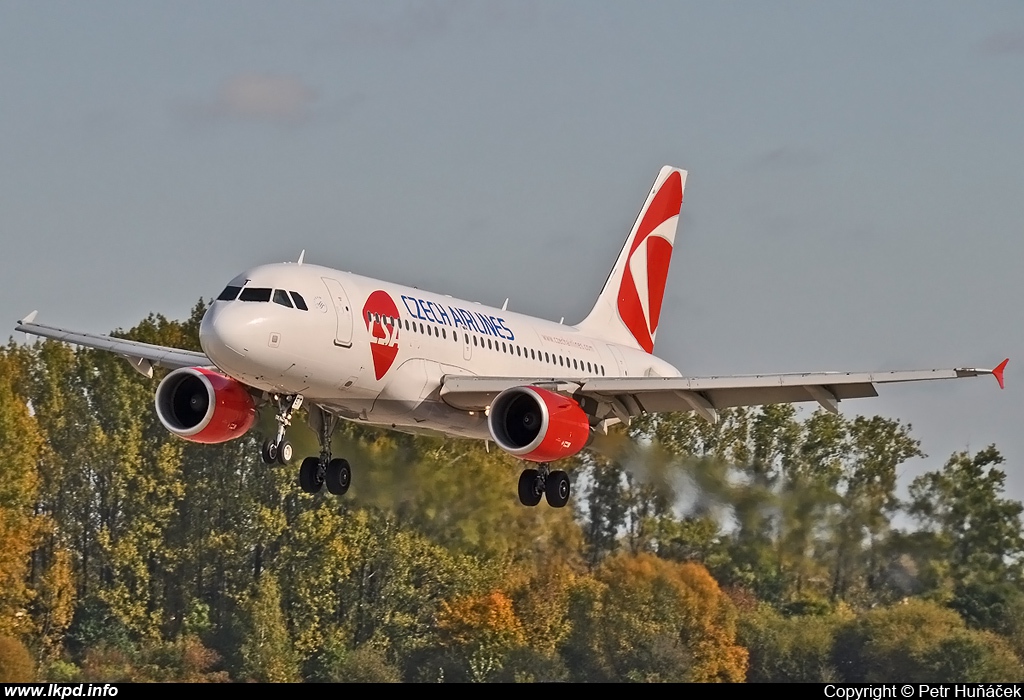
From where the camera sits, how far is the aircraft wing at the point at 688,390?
33.8m

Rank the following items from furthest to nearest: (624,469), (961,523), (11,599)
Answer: (11,599)
(961,523)
(624,469)

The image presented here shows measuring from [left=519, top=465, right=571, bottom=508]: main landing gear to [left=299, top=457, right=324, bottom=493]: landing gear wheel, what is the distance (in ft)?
13.9

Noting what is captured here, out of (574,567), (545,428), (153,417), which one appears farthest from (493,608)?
(545,428)

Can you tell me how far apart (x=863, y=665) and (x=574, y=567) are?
29.6 ft

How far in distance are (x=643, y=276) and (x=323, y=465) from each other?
13.6 meters

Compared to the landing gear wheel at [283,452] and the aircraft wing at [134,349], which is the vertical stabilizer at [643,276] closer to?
the aircraft wing at [134,349]

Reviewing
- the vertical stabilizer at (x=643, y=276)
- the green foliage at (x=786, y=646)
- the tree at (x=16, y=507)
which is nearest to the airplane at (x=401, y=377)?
the vertical stabilizer at (x=643, y=276)

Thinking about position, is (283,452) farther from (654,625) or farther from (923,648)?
(923,648)

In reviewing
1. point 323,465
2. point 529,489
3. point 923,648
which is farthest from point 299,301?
point 923,648

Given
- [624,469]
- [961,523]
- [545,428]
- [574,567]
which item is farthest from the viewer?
[574,567]

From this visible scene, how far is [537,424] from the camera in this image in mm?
34781
